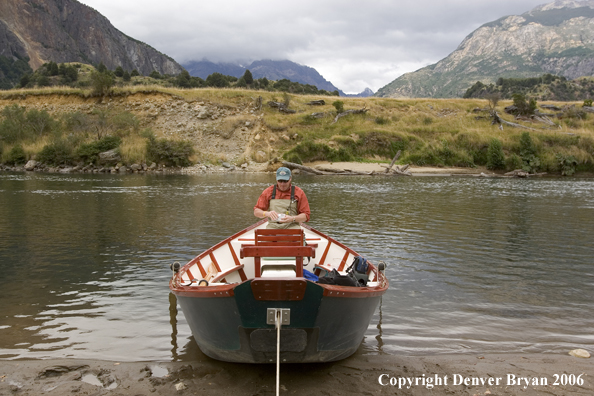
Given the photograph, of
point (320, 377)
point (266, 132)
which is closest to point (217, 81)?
point (266, 132)

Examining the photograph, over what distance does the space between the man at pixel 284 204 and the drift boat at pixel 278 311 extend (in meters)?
0.69

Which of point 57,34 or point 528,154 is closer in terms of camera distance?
point 528,154

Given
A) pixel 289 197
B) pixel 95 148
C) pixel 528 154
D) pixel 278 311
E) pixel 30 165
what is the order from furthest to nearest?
pixel 528 154 → pixel 95 148 → pixel 30 165 → pixel 289 197 → pixel 278 311

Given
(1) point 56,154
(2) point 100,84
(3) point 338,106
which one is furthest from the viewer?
(2) point 100,84

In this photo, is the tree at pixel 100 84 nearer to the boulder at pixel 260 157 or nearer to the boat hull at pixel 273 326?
the boulder at pixel 260 157

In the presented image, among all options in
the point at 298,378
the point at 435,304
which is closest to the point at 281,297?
the point at 298,378

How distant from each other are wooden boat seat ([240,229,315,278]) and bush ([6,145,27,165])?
174ft

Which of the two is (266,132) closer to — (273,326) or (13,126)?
(13,126)

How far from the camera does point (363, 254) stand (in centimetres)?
1247

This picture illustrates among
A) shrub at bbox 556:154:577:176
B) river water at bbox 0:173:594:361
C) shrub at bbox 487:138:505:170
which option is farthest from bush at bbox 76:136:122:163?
shrub at bbox 556:154:577:176

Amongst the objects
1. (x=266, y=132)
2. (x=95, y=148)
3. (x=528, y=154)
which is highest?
(x=266, y=132)

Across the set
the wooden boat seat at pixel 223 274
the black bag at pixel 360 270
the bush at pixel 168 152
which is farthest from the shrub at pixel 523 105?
the wooden boat seat at pixel 223 274

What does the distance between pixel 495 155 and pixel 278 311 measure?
163 feet

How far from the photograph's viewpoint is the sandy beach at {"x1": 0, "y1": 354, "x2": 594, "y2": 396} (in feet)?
17.0
